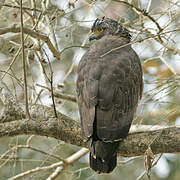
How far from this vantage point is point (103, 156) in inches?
155

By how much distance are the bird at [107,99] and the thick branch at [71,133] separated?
0.37 ft

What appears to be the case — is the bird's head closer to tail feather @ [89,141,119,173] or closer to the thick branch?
the thick branch

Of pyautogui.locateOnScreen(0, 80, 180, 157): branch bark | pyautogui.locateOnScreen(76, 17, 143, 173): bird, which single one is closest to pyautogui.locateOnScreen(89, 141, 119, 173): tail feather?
pyautogui.locateOnScreen(76, 17, 143, 173): bird

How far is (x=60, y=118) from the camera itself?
4.03 meters

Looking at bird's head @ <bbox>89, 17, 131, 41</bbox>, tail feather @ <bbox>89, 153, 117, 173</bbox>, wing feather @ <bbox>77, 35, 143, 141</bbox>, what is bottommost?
tail feather @ <bbox>89, 153, 117, 173</bbox>

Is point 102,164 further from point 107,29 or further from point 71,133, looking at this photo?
point 107,29

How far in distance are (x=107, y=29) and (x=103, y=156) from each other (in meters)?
1.81

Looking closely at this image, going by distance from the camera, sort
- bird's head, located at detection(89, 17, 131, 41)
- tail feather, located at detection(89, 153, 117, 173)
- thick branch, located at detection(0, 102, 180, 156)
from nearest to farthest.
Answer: thick branch, located at detection(0, 102, 180, 156) → tail feather, located at detection(89, 153, 117, 173) → bird's head, located at detection(89, 17, 131, 41)

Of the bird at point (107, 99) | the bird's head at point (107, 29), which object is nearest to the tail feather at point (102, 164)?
the bird at point (107, 99)

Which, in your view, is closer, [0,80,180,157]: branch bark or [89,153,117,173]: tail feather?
[0,80,180,157]: branch bark

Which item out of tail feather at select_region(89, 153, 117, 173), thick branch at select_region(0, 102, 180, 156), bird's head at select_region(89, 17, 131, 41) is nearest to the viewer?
thick branch at select_region(0, 102, 180, 156)

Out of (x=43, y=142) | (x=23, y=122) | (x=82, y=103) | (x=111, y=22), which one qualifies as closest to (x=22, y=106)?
(x=23, y=122)

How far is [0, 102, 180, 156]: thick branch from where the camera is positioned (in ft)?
12.7

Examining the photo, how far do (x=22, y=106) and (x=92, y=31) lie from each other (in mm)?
1439
